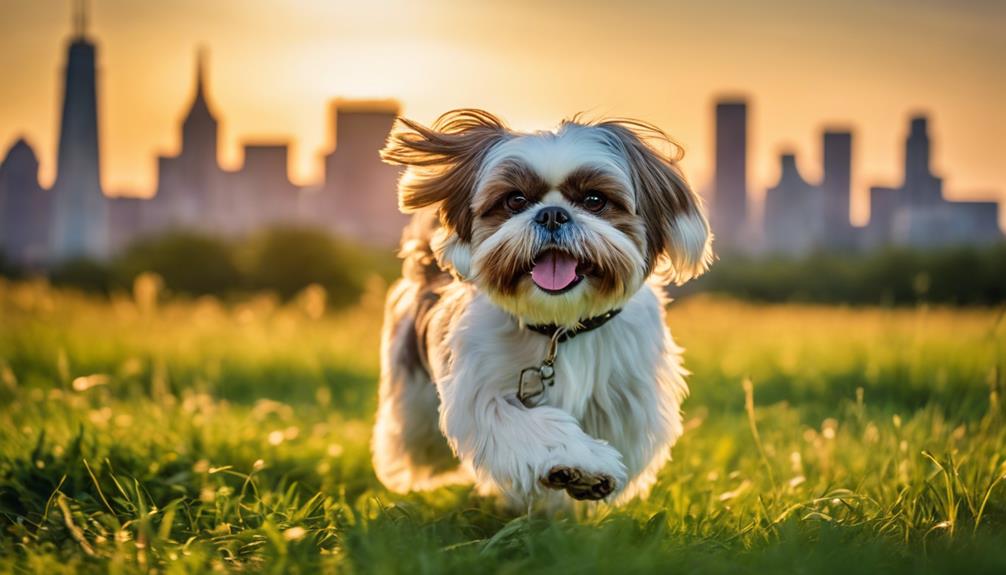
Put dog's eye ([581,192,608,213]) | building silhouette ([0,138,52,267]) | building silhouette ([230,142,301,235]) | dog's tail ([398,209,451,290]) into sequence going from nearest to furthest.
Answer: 1. dog's eye ([581,192,608,213])
2. dog's tail ([398,209,451,290])
3. building silhouette ([0,138,52,267])
4. building silhouette ([230,142,301,235])

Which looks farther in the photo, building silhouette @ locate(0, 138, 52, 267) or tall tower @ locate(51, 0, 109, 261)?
tall tower @ locate(51, 0, 109, 261)

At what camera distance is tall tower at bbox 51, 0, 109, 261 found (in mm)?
51031

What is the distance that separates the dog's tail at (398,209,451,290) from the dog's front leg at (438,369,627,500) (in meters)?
0.91

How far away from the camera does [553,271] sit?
393cm

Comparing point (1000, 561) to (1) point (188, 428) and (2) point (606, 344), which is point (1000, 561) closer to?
(2) point (606, 344)

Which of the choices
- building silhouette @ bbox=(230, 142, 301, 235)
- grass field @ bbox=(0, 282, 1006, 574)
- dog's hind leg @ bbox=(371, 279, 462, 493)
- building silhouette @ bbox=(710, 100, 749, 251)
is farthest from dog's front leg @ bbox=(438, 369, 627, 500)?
building silhouette @ bbox=(230, 142, 301, 235)

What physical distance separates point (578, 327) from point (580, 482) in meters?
0.70

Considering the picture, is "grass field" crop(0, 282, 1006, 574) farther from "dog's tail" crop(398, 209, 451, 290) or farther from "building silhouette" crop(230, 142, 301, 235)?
"building silhouette" crop(230, 142, 301, 235)

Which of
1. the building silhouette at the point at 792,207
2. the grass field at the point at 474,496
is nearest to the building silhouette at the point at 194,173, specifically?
the building silhouette at the point at 792,207

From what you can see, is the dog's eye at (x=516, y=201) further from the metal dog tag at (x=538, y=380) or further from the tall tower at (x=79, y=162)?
the tall tower at (x=79, y=162)

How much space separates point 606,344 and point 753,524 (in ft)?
2.98

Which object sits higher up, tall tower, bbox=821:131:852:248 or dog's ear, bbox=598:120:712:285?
dog's ear, bbox=598:120:712:285

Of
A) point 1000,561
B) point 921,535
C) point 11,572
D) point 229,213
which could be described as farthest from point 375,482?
point 229,213

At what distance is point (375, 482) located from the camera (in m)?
5.52
